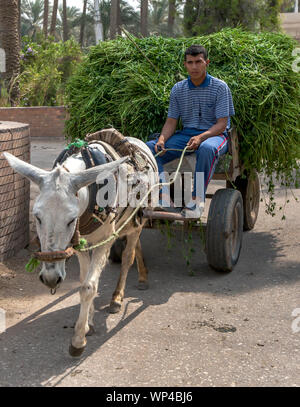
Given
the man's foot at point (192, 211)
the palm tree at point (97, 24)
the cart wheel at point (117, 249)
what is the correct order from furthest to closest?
the palm tree at point (97, 24) < the cart wheel at point (117, 249) < the man's foot at point (192, 211)

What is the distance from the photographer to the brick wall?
43.7 feet

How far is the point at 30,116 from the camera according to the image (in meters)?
13.6

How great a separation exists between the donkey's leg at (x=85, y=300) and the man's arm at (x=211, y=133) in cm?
160

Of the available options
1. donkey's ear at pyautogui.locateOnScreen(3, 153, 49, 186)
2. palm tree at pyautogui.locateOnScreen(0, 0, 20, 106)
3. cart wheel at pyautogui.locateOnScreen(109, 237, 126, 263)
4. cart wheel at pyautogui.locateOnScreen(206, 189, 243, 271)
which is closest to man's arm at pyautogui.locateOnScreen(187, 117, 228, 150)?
cart wheel at pyautogui.locateOnScreen(206, 189, 243, 271)

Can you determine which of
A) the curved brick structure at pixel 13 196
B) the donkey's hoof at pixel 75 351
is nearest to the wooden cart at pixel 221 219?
the curved brick structure at pixel 13 196

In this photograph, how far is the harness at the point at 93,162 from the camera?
3004mm

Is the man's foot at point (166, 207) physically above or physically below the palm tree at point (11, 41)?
below

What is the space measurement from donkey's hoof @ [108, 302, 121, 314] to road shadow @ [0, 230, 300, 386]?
2.4 inches

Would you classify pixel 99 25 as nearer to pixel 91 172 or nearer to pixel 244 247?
pixel 244 247

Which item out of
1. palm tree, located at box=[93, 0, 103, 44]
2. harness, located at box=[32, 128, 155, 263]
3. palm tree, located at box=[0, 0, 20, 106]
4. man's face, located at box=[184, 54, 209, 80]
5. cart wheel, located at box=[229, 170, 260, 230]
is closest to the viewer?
harness, located at box=[32, 128, 155, 263]

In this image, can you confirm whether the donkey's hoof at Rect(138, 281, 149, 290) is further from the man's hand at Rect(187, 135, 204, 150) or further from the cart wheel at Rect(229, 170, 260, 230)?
the cart wheel at Rect(229, 170, 260, 230)

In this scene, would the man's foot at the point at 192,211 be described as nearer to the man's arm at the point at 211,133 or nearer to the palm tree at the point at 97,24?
the man's arm at the point at 211,133

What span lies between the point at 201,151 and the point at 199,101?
673 mm

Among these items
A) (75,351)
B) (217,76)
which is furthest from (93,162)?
(217,76)
